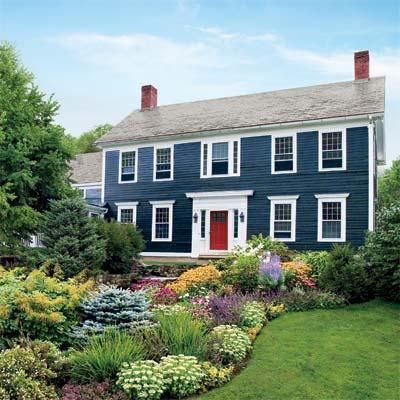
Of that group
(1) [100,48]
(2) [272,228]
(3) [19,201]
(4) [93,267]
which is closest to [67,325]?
(4) [93,267]

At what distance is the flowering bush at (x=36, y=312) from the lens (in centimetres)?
702

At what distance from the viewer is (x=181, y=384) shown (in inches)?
228

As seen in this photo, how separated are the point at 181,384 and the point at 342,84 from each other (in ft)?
67.4

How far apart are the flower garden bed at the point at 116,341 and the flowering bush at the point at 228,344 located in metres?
0.01

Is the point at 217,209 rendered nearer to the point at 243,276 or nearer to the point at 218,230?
the point at 218,230

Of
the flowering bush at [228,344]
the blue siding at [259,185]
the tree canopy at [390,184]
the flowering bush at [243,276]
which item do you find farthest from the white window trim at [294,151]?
the tree canopy at [390,184]

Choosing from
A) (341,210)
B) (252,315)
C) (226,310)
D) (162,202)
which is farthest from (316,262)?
(162,202)

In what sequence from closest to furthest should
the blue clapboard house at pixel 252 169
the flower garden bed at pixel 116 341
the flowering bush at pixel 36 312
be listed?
the flower garden bed at pixel 116 341, the flowering bush at pixel 36 312, the blue clapboard house at pixel 252 169

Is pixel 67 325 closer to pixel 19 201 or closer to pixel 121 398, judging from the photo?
pixel 121 398

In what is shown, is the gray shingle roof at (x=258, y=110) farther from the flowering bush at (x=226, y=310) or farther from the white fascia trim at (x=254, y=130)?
the flowering bush at (x=226, y=310)

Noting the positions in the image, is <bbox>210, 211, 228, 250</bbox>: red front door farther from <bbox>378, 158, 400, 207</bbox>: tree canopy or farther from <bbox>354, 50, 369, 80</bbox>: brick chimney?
<bbox>378, 158, 400, 207</bbox>: tree canopy

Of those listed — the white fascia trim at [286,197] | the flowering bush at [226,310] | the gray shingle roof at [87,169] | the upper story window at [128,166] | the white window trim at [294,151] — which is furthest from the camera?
the gray shingle roof at [87,169]

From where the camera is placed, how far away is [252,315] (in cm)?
899

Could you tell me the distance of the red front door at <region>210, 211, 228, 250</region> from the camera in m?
22.3
